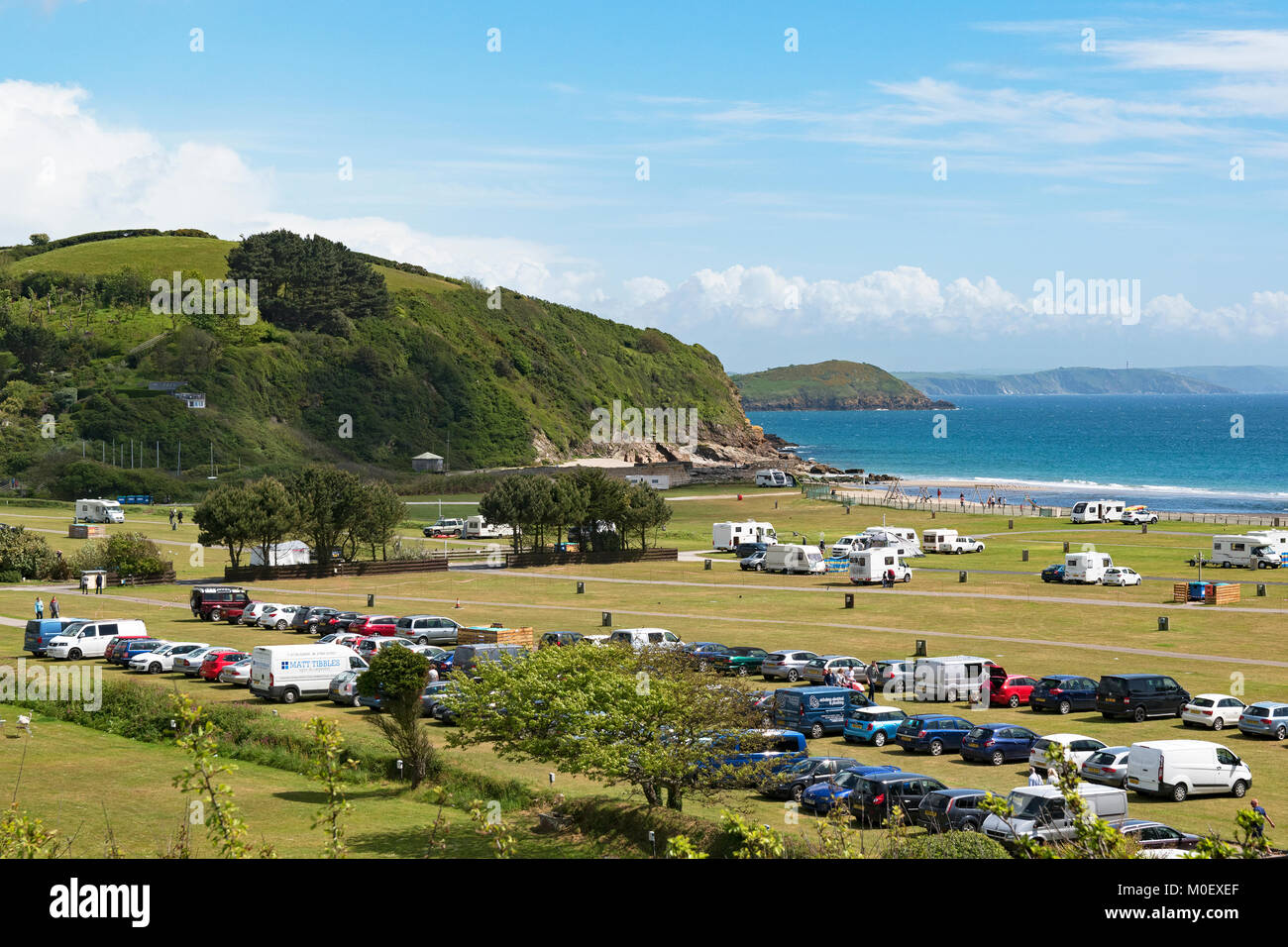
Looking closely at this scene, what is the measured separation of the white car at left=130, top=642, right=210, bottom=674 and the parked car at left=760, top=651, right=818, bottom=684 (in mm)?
21526

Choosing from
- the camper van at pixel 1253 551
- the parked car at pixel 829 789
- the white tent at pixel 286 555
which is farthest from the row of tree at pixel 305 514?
the camper van at pixel 1253 551

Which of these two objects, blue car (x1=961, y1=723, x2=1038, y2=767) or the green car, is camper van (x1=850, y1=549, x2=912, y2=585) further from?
blue car (x1=961, y1=723, x2=1038, y2=767)

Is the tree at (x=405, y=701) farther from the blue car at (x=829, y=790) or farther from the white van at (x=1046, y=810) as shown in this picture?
the white van at (x=1046, y=810)

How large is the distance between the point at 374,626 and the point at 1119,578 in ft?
138

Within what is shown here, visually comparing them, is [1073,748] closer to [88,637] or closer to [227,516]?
[88,637]

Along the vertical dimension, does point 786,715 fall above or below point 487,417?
below

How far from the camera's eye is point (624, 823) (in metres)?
27.3

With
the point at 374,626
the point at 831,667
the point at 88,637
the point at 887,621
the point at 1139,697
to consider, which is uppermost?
the point at 88,637

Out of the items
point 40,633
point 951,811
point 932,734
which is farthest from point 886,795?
point 40,633

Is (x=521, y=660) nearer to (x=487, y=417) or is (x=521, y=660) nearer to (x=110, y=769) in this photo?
(x=110, y=769)

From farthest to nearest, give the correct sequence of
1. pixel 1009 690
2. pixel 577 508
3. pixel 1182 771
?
pixel 577 508, pixel 1009 690, pixel 1182 771

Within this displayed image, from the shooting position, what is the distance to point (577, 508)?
83062 mm

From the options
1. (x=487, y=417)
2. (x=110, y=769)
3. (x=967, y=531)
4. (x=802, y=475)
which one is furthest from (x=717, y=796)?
(x=487, y=417)
